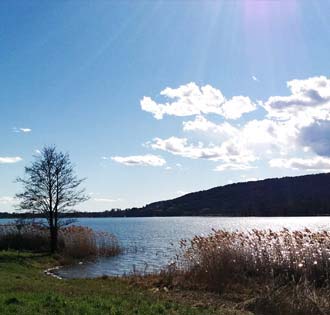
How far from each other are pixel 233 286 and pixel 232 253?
2.36m

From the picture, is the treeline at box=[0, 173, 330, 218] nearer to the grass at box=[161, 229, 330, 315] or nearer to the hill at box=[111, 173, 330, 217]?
the hill at box=[111, 173, 330, 217]

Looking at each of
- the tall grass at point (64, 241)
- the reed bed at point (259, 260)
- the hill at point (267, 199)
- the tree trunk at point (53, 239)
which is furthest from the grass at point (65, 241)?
the hill at point (267, 199)

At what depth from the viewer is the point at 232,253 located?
20.1m

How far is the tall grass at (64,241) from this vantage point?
36000mm

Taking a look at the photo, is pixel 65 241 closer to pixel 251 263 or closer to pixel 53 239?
pixel 53 239

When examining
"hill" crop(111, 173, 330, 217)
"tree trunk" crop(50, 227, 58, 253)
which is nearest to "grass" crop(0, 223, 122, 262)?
"tree trunk" crop(50, 227, 58, 253)

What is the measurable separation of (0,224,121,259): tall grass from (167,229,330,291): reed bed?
15.7m

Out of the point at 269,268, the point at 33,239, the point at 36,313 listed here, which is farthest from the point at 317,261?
the point at 33,239

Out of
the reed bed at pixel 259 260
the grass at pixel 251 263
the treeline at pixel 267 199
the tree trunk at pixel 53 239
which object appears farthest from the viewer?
the treeline at pixel 267 199

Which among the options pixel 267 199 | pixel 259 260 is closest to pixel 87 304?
pixel 259 260

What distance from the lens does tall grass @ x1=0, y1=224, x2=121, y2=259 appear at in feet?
118

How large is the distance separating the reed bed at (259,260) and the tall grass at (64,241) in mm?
15743

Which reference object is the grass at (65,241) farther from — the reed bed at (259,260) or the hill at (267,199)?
the hill at (267,199)

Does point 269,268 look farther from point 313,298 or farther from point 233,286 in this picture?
point 313,298
